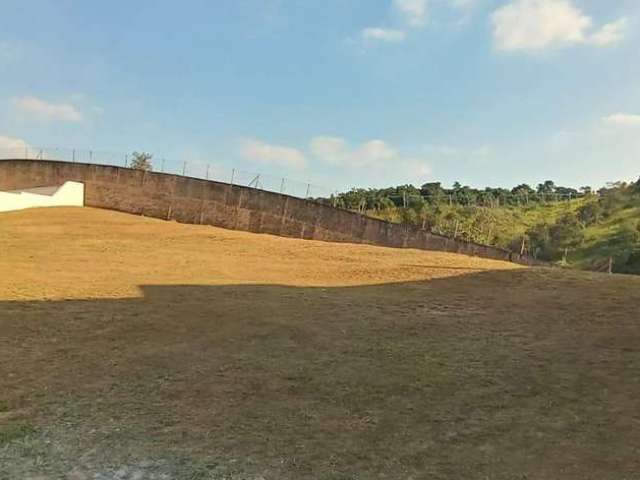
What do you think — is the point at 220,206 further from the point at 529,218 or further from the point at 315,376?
the point at 529,218

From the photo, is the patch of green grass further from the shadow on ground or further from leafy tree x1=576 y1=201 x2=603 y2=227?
leafy tree x1=576 y1=201 x2=603 y2=227

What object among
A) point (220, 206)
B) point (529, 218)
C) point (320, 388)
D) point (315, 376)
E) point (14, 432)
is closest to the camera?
point (14, 432)

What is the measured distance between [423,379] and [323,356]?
1.36m

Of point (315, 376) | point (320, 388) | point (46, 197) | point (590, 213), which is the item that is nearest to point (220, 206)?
point (46, 197)

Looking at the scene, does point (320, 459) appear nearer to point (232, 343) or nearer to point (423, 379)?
point (423, 379)

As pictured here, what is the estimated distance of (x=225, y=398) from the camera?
5.44 meters

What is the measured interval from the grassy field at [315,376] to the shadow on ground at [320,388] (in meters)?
0.02

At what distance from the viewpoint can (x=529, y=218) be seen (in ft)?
139

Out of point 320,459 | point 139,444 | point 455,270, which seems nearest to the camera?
point 320,459

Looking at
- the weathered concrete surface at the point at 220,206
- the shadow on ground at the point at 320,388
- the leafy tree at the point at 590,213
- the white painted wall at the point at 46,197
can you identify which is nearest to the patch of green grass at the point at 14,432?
the shadow on ground at the point at 320,388

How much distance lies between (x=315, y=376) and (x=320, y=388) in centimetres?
38

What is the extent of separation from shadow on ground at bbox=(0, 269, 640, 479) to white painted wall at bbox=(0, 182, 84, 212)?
18.6 meters

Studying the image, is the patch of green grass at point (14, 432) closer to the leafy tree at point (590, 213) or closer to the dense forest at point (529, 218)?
the dense forest at point (529, 218)

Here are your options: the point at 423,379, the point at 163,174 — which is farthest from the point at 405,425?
the point at 163,174
